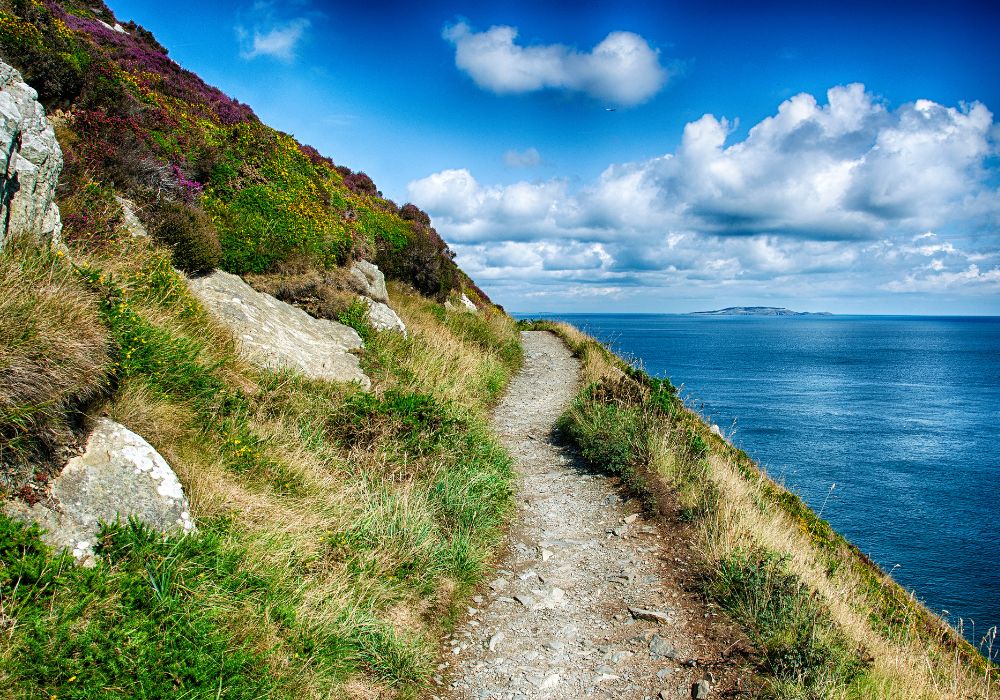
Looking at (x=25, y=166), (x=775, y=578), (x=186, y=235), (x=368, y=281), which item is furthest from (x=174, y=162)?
(x=775, y=578)

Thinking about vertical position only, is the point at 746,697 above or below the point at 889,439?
above

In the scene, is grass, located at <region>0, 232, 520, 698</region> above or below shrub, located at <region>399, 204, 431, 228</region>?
below

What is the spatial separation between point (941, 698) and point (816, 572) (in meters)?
1.85

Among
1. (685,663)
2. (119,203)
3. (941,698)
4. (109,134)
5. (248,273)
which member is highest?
(109,134)

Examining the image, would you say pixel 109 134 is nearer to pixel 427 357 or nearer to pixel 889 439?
pixel 427 357

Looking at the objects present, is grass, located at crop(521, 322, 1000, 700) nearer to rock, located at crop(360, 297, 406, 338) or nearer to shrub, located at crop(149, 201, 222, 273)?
rock, located at crop(360, 297, 406, 338)

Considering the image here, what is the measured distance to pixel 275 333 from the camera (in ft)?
30.7

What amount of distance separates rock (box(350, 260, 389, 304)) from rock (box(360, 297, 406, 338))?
29 centimetres

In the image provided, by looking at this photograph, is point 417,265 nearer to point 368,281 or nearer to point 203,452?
point 368,281

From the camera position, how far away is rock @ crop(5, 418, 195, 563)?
3.83 metres

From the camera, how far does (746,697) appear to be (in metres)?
4.69

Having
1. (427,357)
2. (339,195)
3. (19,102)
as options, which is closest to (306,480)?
(19,102)

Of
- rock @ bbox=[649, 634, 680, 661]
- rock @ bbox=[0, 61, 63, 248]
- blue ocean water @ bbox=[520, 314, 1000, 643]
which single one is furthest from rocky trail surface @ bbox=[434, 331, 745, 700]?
rock @ bbox=[0, 61, 63, 248]

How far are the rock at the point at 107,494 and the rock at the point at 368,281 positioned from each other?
9444 mm
